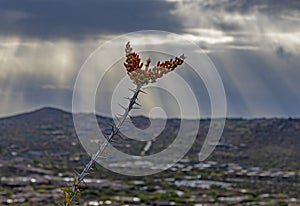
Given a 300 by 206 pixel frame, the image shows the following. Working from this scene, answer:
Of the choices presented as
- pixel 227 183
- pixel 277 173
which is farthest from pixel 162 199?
pixel 277 173

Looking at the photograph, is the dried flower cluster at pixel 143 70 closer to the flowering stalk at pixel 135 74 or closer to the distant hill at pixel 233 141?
the flowering stalk at pixel 135 74

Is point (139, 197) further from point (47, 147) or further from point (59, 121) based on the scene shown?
point (59, 121)

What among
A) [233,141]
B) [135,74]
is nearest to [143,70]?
[135,74]

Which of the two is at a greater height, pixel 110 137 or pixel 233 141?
pixel 233 141

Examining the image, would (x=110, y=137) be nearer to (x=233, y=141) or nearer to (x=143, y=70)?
(x=143, y=70)

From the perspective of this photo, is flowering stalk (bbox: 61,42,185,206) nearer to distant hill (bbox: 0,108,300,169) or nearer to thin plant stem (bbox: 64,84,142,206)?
thin plant stem (bbox: 64,84,142,206)

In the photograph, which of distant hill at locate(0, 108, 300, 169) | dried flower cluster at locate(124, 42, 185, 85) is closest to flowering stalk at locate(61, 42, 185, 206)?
dried flower cluster at locate(124, 42, 185, 85)
